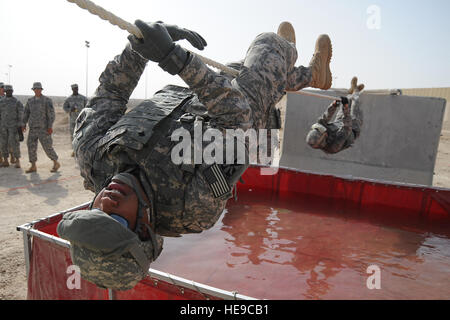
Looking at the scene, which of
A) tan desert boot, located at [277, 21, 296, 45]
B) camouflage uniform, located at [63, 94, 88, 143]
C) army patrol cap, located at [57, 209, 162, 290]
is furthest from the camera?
camouflage uniform, located at [63, 94, 88, 143]

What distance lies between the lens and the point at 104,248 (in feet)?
4.14

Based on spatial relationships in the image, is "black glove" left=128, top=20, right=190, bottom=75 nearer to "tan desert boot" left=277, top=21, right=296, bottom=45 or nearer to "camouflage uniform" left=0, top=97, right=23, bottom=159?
"tan desert boot" left=277, top=21, right=296, bottom=45

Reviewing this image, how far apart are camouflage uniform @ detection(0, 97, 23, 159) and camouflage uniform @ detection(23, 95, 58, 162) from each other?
0.30m

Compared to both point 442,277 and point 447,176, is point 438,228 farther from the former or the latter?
point 447,176

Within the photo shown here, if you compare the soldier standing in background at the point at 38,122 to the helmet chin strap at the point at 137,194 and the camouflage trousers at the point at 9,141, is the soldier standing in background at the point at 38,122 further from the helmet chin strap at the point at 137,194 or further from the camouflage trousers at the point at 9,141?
the helmet chin strap at the point at 137,194

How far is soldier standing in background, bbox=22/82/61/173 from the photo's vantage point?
275 inches

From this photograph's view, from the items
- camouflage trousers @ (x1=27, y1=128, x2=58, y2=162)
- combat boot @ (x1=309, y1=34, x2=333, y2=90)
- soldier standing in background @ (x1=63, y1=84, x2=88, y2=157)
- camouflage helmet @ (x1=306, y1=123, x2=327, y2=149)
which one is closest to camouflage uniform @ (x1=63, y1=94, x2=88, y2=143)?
soldier standing in background @ (x1=63, y1=84, x2=88, y2=157)

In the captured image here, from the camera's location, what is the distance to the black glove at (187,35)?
1637 millimetres

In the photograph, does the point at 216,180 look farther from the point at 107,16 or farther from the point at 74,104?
the point at 74,104

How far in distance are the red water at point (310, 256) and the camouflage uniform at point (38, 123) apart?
189 inches

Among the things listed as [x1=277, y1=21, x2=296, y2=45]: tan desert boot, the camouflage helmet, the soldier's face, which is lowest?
the soldier's face

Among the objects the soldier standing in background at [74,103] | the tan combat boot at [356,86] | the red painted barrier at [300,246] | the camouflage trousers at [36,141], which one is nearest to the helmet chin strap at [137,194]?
the red painted barrier at [300,246]
